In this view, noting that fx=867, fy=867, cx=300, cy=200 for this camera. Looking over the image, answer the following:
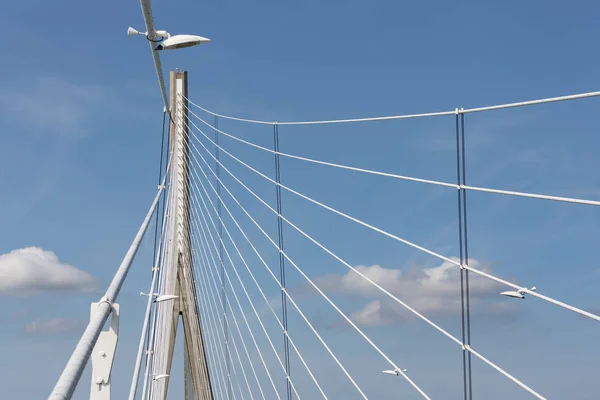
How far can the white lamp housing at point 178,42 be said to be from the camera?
6914 mm

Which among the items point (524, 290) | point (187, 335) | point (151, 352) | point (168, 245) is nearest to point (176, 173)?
point (168, 245)

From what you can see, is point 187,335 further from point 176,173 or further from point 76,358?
point 76,358

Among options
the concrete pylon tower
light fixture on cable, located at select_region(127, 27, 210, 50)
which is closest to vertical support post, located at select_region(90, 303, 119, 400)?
light fixture on cable, located at select_region(127, 27, 210, 50)

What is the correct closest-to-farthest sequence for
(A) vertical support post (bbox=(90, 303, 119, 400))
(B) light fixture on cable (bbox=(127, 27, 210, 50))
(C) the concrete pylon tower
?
(A) vertical support post (bbox=(90, 303, 119, 400))
(B) light fixture on cable (bbox=(127, 27, 210, 50))
(C) the concrete pylon tower

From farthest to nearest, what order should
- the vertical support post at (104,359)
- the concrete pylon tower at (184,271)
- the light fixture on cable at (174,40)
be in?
the concrete pylon tower at (184,271), the light fixture on cable at (174,40), the vertical support post at (104,359)

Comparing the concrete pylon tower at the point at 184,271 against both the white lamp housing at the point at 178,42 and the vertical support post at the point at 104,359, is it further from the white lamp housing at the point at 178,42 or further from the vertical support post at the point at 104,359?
the vertical support post at the point at 104,359

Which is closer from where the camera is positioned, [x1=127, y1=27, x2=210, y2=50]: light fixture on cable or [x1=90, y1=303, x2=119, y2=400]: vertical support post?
[x1=90, y1=303, x2=119, y2=400]: vertical support post

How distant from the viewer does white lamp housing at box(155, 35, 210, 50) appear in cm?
691

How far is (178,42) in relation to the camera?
6.95 metres

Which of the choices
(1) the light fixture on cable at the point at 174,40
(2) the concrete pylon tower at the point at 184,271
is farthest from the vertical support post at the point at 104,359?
(2) the concrete pylon tower at the point at 184,271

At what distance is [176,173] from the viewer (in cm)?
1088

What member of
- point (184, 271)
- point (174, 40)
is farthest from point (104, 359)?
point (184, 271)

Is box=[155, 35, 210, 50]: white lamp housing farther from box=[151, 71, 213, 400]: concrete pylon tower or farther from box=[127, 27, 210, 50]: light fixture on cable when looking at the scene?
box=[151, 71, 213, 400]: concrete pylon tower

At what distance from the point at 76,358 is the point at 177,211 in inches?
340
